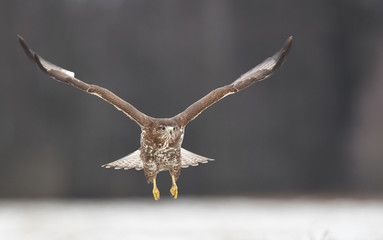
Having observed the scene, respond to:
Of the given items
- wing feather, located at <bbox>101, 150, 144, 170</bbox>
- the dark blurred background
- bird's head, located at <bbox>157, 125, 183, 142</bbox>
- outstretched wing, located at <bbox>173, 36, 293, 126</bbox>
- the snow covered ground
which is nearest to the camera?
bird's head, located at <bbox>157, 125, 183, 142</bbox>

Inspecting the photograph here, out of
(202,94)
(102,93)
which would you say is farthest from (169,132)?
(202,94)

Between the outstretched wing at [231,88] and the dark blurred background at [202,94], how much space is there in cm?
469

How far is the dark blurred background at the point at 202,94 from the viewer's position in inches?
341

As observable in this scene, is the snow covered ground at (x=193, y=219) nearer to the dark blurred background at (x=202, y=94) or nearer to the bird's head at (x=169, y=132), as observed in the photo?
the dark blurred background at (x=202, y=94)

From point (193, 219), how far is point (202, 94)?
2.22 m

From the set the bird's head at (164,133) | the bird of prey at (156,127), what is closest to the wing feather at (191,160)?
the bird of prey at (156,127)

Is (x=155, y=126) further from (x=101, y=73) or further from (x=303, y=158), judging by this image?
(x=303, y=158)

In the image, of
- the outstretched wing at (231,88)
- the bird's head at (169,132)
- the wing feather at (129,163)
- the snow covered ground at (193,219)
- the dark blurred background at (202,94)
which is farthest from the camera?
the dark blurred background at (202,94)

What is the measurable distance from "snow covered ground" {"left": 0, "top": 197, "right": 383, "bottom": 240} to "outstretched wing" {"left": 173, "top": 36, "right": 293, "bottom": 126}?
80.2 inches

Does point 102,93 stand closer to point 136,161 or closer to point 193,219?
point 136,161

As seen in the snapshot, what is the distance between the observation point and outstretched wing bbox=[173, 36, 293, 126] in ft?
12.1

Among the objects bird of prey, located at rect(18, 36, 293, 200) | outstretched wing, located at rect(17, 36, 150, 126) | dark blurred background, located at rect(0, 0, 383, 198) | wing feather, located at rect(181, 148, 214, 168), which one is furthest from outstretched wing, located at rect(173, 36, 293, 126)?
dark blurred background, located at rect(0, 0, 383, 198)

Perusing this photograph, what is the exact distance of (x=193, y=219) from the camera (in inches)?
302

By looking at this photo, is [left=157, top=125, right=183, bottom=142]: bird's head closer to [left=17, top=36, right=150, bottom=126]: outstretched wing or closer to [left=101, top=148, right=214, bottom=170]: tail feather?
[left=17, top=36, right=150, bottom=126]: outstretched wing
